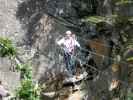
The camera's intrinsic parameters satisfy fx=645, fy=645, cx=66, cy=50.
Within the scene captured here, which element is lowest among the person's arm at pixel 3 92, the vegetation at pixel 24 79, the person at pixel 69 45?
the person's arm at pixel 3 92

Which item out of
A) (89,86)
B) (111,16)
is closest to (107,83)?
(89,86)

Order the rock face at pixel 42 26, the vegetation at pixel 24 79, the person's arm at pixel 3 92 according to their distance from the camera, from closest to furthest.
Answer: the vegetation at pixel 24 79 → the person's arm at pixel 3 92 → the rock face at pixel 42 26

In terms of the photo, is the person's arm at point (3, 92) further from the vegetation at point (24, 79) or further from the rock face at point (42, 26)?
the rock face at point (42, 26)

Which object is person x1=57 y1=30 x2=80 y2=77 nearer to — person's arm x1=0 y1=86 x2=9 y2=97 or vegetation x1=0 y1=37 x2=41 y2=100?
vegetation x1=0 y1=37 x2=41 y2=100

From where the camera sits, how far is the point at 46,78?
1917 centimetres

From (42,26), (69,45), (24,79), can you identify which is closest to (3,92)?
(24,79)

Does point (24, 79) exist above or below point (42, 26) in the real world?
below

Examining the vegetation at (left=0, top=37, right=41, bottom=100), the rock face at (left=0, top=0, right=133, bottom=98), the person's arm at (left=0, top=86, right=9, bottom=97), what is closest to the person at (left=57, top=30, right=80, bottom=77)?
the vegetation at (left=0, top=37, right=41, bottom=100)

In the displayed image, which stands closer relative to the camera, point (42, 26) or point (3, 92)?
point (3, 92)

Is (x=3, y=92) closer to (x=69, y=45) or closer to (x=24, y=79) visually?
(x=24, y=79)

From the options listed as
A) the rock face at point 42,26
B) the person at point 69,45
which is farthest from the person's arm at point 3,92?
the person at point 69,45

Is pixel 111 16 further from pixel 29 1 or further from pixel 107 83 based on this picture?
pixel 29 1

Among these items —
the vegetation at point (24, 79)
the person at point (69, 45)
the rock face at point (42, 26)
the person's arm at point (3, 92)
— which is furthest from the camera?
the rock face at point (42, 26)

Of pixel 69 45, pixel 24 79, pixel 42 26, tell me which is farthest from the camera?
pixel 42 26
